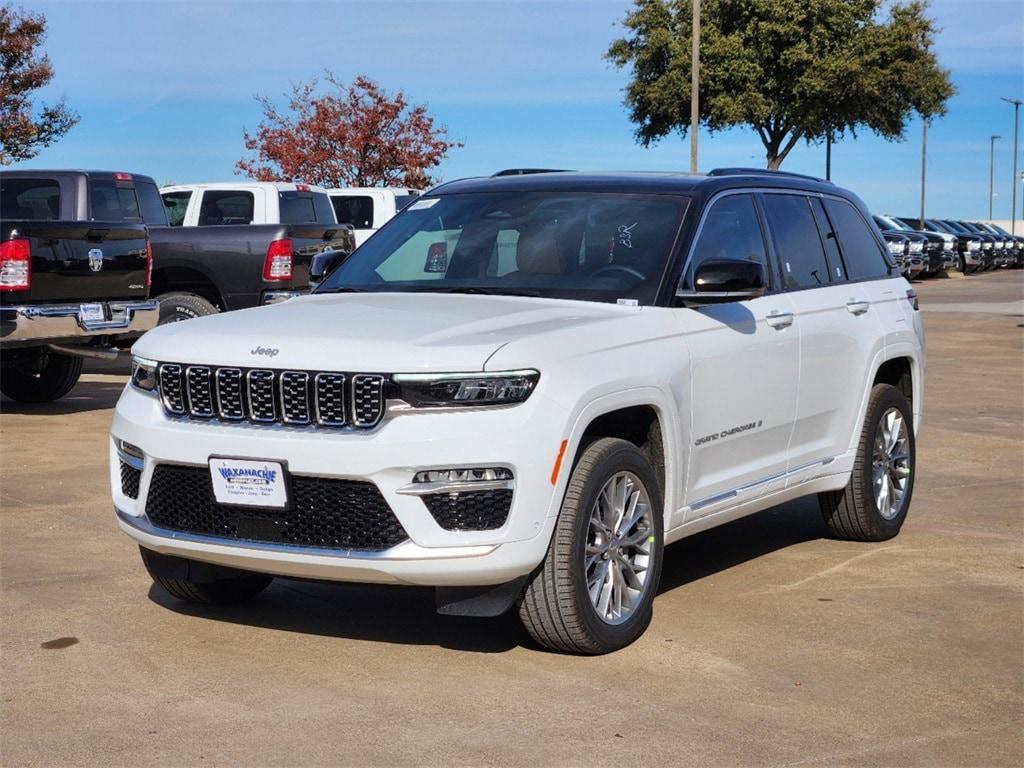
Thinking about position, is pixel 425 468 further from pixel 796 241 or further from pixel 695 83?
pixel 695 83

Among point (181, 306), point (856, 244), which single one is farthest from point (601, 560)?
point (181, 306)

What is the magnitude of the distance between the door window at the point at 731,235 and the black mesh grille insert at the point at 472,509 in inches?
63.6

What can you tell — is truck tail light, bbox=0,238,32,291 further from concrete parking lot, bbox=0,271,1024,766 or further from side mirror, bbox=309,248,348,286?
side mirror, bbox=309,248,348,286

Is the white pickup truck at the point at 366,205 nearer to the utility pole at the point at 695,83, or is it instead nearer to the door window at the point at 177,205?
the door window at the point at 177,205

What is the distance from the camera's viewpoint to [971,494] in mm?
9375

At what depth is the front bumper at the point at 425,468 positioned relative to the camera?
5.17 metres

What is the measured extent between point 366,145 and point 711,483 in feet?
130

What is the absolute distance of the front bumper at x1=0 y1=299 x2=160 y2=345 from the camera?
11.8 meters

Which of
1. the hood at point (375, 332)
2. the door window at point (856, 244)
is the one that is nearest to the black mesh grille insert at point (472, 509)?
the hood at point (375, 332)

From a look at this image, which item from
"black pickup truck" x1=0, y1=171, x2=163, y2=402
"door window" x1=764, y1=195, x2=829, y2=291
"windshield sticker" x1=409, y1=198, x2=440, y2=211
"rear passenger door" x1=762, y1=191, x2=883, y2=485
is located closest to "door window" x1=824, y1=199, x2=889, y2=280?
"rear passenger door" x1=762, y1=191, x2=883, y2=485

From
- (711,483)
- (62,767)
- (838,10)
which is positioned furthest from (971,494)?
(838,10)

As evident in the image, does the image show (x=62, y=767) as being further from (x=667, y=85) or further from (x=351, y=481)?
(x=667, y=85)

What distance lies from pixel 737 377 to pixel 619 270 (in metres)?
0.68

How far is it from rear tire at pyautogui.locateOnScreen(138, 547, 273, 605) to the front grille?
58 centimetres
